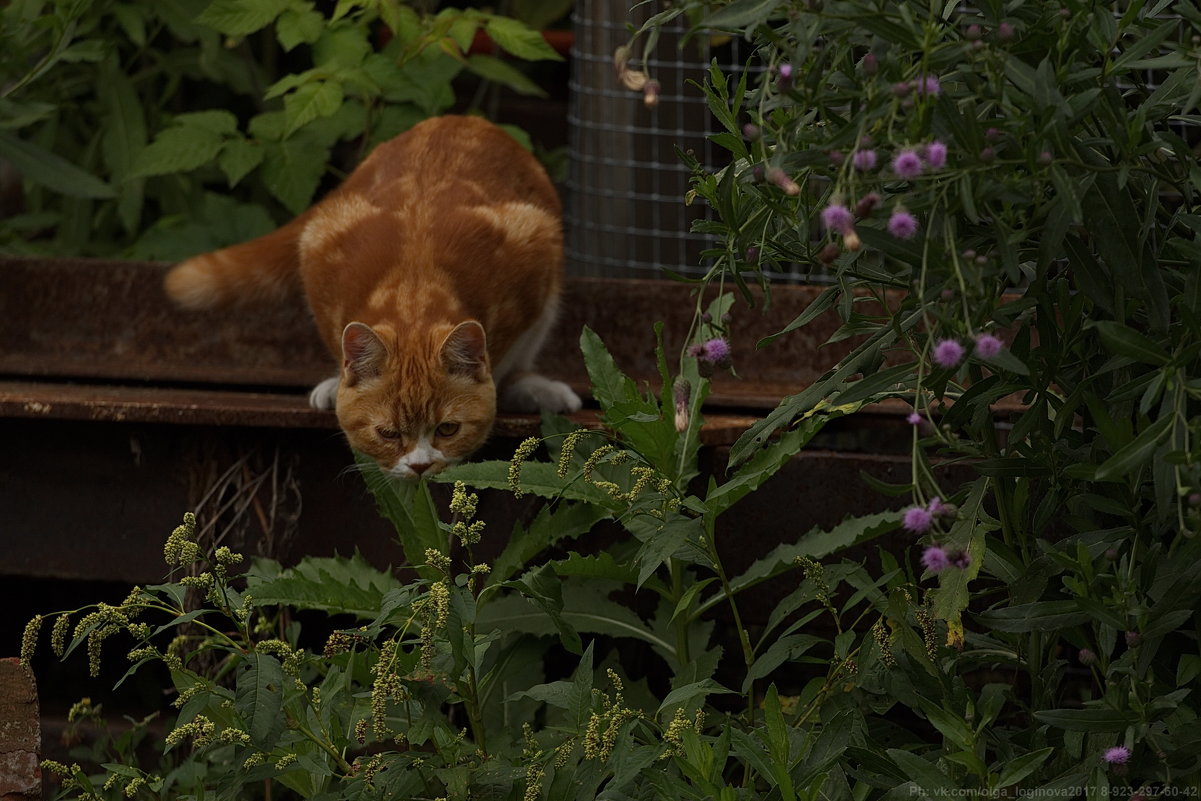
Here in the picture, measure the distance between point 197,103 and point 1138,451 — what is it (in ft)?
11.9

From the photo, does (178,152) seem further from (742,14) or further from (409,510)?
(742,14)

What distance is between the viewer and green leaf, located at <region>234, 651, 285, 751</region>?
5.18 feet

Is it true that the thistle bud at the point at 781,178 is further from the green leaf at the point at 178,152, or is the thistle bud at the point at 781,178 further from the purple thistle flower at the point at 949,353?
the green leaf at the point at 178,152

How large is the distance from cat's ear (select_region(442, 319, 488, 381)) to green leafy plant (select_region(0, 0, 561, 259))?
3.24ft

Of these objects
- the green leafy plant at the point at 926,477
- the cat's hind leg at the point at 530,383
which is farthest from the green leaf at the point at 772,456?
the cat's hind leg at the point at 530,383

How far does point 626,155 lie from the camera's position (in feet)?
13.1

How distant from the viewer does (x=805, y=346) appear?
311 centimetres

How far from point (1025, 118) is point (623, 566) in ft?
3.24

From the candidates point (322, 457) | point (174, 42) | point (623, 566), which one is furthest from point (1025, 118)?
point (174, 42)

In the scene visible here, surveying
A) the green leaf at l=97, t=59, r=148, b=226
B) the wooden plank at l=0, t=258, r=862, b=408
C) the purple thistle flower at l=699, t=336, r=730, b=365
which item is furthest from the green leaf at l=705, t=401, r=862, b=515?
the green leaf at l=97, t=59, r=148, b=226

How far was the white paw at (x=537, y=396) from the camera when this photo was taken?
2715 millimetres

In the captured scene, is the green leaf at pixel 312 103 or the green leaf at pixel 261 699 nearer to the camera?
the green leaf at pixel 261 699

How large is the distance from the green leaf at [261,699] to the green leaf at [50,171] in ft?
6.70

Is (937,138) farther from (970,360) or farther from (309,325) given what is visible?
(309,325)
